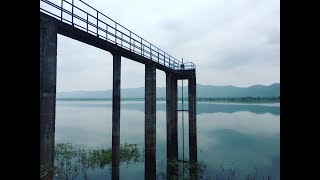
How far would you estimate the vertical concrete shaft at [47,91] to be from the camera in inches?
274

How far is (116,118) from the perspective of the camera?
40.3 ft

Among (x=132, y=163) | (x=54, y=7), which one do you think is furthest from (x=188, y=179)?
Result: (x=54, y=7)

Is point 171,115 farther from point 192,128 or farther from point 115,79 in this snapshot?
point 115,79

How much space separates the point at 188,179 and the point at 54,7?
15166mm

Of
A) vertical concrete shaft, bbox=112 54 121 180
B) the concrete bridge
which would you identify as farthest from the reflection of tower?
vertical concrete shaft, bbox=112 54 121 180

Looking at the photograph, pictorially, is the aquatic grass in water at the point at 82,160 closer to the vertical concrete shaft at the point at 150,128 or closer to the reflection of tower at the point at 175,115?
the reflection of tower at the point at 175,115

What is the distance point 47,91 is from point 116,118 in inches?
215

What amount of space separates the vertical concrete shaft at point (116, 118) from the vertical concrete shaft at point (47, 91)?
4952 mm

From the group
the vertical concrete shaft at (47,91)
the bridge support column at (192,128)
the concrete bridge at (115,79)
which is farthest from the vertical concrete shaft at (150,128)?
the vertical concrete shaft at (47,91)

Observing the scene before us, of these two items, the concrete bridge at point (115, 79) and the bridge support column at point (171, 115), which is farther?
the bridge support column at point (171, 115)

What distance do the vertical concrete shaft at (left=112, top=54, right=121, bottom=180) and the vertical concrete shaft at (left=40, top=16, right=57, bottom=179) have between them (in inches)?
195

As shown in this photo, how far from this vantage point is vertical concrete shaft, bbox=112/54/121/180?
12.3m
